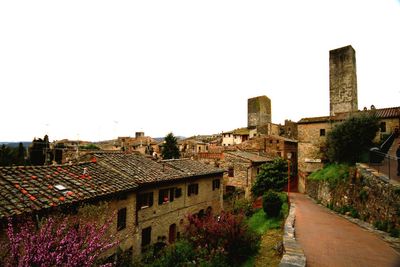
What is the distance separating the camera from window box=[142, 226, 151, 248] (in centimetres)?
1627

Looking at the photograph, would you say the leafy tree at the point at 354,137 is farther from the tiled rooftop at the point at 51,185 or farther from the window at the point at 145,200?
the tiled rooftop at the point at 51,185

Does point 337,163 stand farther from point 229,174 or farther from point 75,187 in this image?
point 75,187

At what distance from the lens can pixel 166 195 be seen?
18609 millimetres

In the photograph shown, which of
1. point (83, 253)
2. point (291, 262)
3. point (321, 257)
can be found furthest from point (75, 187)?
point (321, 257)

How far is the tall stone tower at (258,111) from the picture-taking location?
59719 millimetres

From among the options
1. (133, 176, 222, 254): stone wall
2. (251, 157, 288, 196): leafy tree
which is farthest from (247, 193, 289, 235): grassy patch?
(133, 176, 222, 254): stone wall

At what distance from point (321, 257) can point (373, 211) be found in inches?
252

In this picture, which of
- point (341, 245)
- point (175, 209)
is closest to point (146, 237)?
point (175, 209)

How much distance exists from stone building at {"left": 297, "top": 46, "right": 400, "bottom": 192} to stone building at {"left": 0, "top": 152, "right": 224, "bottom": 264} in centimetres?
1137

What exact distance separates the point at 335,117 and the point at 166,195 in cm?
2043

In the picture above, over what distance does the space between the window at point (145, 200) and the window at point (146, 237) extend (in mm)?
1624

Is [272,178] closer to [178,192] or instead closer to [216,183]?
[216,183]

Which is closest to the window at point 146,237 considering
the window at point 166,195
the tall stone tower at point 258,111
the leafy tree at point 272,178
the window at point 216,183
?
the window at point 166,195

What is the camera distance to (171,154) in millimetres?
47031
